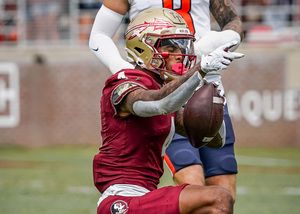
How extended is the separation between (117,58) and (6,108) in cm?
888

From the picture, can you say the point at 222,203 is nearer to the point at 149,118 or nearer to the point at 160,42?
the point at 149,118

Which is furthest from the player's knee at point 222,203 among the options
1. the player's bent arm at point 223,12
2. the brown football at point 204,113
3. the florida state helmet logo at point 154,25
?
the player's bent arm at point 223,12

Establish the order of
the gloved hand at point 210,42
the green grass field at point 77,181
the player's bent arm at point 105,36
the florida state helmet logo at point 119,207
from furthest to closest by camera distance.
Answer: the green grass field at point 77,181, the player's bent arm at point 105,36, the gloved hand at point 210,42, the florida state helmet logo at point 119,207

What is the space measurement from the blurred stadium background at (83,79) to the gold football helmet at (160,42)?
8.48m

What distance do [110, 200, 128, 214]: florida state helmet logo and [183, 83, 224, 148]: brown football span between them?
0.52 meters

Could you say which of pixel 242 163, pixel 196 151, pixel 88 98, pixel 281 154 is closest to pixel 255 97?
pixel 281 154

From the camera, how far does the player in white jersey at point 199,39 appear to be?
14.4 ft

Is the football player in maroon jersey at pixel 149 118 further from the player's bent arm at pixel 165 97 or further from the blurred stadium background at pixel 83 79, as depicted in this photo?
the blurred stadium background at pixel 83 79

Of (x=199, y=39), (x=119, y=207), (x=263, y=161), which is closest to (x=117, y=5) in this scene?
(x=199, y=39)

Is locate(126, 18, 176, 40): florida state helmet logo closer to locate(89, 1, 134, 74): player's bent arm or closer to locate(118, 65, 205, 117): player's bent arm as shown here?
locate(89, 1, 134, 74): player's bent arm

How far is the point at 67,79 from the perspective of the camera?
12977 mm

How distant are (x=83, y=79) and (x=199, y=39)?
8.79 m

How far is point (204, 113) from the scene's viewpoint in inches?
130

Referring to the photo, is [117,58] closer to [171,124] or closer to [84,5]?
[171,124]
